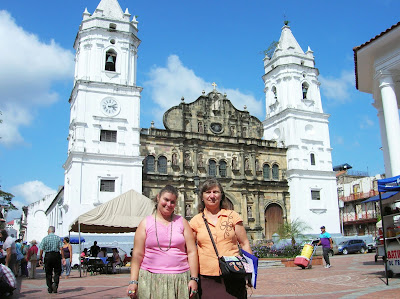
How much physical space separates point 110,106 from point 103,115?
0.93 metres

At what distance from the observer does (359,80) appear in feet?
50.2

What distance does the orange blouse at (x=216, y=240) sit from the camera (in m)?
4.45

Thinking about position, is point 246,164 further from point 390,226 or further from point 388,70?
point 390,226

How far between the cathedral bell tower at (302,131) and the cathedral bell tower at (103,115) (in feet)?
47.6

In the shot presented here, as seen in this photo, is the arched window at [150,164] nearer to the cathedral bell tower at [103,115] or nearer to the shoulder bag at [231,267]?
the cathedral bell tower at [103,115]

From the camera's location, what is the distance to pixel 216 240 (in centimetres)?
456

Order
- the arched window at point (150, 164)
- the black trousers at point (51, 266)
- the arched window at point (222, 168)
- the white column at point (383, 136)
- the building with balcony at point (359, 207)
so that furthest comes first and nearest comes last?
the building with balcony at point (359, 207)
the arched window at point (222, 168)
the arched window at point (150, 164)
the white column at point (383, 136)
the black trousers at point (51, 266)

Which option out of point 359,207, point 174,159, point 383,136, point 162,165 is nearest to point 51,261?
point 383,136

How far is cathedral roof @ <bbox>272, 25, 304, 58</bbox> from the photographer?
39.5m

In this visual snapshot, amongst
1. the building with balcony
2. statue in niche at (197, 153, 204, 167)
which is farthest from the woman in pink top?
the building with balcony

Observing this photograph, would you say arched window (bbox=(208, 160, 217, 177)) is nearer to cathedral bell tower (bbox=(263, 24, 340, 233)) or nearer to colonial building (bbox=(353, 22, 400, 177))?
cathedral bell tower (bbox=(263, 24, 340, 233))

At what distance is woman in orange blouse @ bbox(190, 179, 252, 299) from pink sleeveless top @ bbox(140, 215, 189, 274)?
0.86ft

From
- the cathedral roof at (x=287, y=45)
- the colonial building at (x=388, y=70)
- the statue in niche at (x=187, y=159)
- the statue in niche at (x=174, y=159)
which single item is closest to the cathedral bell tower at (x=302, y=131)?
the cathedral roof at (x=287, y=45)

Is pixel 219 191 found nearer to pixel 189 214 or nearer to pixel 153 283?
pixel 153 283
